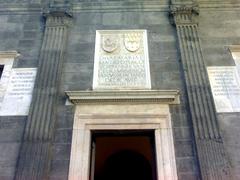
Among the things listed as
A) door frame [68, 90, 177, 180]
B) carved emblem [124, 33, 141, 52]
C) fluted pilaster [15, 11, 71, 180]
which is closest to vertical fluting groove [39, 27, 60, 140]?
fluted pilaster [15, 11, 71, 180]

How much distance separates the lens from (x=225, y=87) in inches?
311

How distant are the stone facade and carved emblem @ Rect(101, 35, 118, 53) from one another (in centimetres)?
36

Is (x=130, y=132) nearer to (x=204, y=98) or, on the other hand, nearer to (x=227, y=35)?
(x=204, y=98)

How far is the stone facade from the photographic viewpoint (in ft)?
22.3

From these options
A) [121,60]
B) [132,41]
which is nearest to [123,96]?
[121,60]

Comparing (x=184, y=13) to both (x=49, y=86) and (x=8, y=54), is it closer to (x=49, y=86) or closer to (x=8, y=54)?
(x=49, y=86)

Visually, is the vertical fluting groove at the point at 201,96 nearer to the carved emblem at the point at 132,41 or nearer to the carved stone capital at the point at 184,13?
the carved stone capital at the point at 184,13

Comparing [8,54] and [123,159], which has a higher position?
[8,54]

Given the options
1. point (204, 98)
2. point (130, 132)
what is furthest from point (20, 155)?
point (204, 98)

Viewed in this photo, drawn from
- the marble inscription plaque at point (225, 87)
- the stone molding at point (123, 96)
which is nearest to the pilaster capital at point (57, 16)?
the stone molding at point (123, 96)

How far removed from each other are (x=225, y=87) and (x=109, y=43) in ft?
11.3

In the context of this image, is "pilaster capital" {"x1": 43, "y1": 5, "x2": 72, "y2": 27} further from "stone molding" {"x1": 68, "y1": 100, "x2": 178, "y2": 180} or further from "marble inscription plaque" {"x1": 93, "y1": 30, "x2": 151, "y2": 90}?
"stone molding" {"x1": 68, "y1": 100, "x2": 178, "y2": 180}

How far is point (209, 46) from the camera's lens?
8.80 meters

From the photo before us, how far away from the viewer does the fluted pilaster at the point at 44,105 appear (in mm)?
6648
